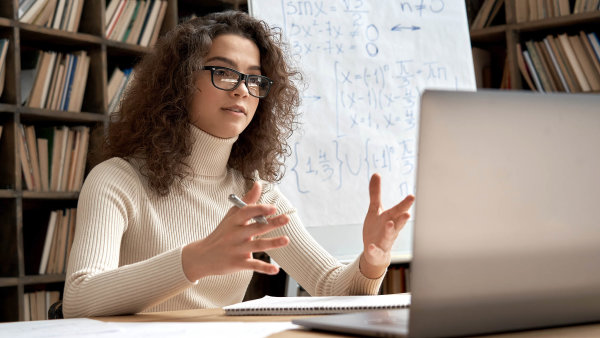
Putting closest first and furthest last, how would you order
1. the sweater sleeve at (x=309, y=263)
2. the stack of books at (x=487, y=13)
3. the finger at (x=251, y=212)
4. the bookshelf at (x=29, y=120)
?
the finger at (x=251, y=212) → the sweater sleeve at (x=309, y=263) → the bookshelf at (x=29, y=120) → the stack of books at (x=487, y=13)

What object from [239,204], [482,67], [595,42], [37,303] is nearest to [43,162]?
[37,303]

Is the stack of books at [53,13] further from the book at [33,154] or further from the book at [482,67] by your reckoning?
the book at [482,67]

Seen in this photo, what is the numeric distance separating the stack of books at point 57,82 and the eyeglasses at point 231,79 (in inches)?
44.0

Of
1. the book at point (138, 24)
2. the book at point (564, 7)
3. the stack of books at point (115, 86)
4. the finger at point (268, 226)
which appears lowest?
the finger at point (268, 226)

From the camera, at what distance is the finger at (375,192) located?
1021 millimetres

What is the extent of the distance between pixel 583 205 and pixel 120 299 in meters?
0.67

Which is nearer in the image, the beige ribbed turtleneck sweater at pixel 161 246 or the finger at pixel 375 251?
the beige ribbed turtleneck sweater at pixel 161 246

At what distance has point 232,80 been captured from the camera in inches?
58.4

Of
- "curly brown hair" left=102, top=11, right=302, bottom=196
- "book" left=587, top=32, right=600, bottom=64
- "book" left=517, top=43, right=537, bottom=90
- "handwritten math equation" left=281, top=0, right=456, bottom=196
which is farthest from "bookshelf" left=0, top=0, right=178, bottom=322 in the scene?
"book" left=587, top=32, right=600, bottom=64

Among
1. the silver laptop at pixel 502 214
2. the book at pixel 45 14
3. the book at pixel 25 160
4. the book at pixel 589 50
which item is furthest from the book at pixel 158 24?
the silver laptop at pixel 502 214

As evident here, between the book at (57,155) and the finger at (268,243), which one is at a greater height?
the finger at (268,243)

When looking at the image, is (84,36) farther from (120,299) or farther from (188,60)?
(120,299)

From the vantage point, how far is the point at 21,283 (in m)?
2.21

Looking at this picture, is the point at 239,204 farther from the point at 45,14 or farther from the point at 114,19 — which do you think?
the point at 114,19
